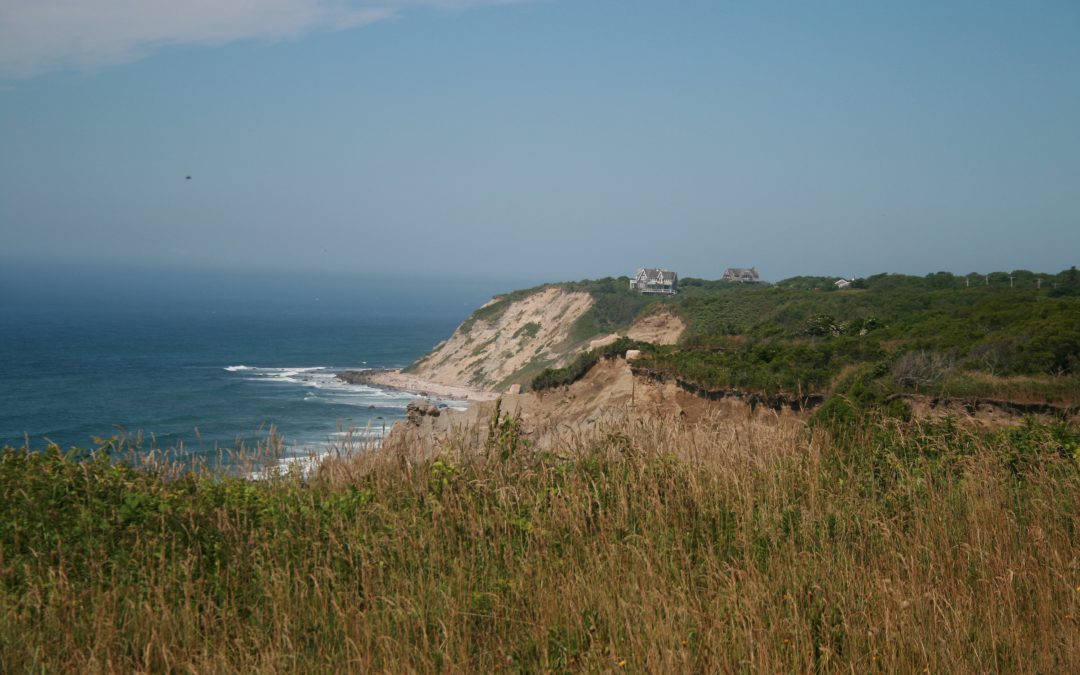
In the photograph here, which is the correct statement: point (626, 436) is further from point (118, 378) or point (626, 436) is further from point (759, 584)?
point (118, 378)

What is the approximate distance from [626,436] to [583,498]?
1.08m

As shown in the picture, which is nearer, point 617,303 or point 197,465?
point 197,465

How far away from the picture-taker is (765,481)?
539 centimetres

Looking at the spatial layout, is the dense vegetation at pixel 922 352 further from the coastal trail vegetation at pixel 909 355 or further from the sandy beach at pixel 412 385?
the sandy beach at pixel 412 385

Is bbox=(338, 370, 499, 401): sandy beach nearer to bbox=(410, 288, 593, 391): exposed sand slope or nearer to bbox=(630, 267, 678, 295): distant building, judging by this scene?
bbox=(410, 288, 593, 391): exposed sand slope

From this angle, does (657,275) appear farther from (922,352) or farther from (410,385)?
(922,352)

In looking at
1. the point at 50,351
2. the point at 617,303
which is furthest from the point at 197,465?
the point at 50,351

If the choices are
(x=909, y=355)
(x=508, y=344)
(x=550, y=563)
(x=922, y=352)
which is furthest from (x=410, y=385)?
(x=550, y=563)

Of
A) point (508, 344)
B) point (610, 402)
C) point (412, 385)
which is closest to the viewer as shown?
point (610, 402)

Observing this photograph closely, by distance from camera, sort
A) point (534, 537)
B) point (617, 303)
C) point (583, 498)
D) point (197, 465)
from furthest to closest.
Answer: point (617, 303), point (197, 465), point (583, 498), point (534, 537)

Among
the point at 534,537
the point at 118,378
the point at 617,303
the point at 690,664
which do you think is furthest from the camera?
the point at 617,303

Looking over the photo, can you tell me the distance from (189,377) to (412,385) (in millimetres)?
23197

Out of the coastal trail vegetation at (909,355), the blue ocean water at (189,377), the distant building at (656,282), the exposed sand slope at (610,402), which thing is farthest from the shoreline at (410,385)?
the coastal trail vegetation at (909,355)

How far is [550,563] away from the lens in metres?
4.31
